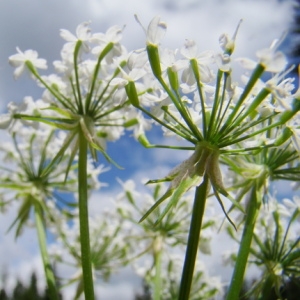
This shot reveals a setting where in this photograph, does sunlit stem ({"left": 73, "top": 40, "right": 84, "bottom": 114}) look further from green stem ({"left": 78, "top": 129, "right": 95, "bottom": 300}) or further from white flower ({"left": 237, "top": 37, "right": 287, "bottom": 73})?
white flower ({"left": 237, "top": 37, "right": 287, "bottom": 73})

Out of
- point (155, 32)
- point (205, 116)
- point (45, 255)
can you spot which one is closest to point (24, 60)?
point (45, 255)

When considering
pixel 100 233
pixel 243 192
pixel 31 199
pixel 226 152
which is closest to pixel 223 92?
pixel 226 152

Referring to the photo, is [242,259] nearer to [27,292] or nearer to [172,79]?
[172,79]

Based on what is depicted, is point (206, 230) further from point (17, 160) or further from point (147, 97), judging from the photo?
point (147, 97)

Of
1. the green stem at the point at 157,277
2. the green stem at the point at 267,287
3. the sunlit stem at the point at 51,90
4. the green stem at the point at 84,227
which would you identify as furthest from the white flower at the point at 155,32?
the green stem at the point at 157,277

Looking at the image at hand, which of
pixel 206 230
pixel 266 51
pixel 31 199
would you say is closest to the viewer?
pixel 266 51

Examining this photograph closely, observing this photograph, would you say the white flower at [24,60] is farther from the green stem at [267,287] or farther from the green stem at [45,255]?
the green stem at [267,287]

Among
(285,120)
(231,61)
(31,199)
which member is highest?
(31,199)
